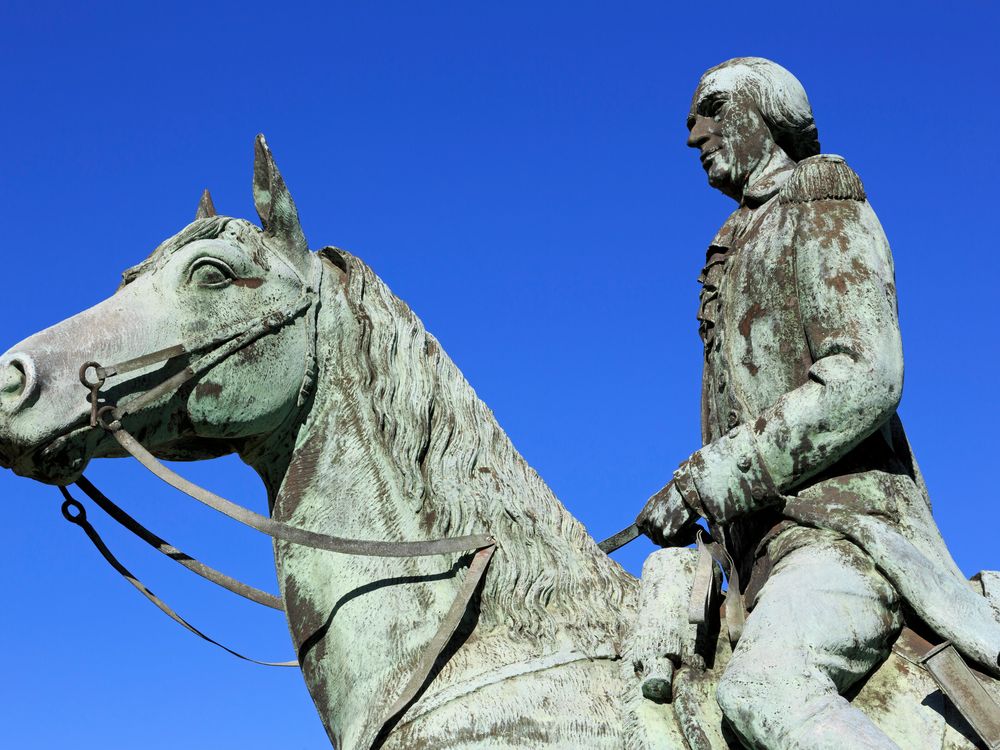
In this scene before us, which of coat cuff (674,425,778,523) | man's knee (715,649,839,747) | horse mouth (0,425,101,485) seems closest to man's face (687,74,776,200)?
coat cuff (674,425,778,523)

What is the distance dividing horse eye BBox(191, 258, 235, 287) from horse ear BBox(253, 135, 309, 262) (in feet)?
1.01

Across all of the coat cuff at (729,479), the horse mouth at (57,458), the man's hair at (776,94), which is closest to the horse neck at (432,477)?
the coat cuff at (729,479)

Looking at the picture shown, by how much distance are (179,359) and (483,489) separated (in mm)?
1340

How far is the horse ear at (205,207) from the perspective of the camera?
7.59 m

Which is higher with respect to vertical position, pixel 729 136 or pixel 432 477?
pixel 729 136

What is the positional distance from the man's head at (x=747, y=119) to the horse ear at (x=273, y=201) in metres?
1.80

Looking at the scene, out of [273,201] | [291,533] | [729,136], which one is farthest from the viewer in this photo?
[729,136]

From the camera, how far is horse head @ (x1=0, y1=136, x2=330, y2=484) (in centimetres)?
639

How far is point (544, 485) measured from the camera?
21.9 ft

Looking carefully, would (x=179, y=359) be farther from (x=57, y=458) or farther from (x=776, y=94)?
(x=776, y=94)

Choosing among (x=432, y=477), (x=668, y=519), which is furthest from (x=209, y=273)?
(x=668, y=519)

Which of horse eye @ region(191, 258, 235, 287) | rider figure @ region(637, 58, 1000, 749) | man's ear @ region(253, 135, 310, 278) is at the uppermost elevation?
man's ear @ region(253, 135, 310, 278)

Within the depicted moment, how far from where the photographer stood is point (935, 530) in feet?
20.6

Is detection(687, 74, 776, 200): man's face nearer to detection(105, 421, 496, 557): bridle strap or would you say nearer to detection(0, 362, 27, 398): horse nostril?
detection(105, 421, 496, 557): bridle strap
